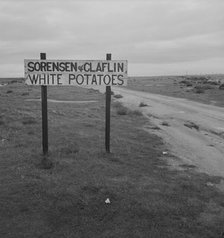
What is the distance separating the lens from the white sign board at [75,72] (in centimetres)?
916

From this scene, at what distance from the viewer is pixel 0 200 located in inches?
252

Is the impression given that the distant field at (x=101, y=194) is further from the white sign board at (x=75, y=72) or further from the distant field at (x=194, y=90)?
→ the distant field at (x=194, y=90)

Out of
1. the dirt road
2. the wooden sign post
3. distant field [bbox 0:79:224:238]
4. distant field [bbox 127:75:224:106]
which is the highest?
the wooden sign post

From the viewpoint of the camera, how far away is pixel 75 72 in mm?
9344

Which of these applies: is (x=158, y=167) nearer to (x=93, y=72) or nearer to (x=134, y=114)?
(x=93, y=72)

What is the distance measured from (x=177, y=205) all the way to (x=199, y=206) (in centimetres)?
35

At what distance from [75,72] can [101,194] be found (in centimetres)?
360

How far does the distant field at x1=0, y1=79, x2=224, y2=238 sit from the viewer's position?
5.47 m

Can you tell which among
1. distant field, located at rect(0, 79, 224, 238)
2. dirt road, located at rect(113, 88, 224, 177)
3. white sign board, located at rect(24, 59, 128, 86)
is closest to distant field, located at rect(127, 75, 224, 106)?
dirt road, located at rect(113, 88, 224, 177)

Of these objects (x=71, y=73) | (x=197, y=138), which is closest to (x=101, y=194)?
(x=71, y=73)

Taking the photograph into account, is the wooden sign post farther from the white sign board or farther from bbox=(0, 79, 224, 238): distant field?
bbox=(0, 79, 224, 238): distant field

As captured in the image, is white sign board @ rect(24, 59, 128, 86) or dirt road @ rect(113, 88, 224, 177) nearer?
white sign board @ rect(24, 59, 128, 86)

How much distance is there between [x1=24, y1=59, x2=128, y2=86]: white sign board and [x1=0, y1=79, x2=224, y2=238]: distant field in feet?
5.86

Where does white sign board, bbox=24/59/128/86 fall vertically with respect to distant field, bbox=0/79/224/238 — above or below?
above
